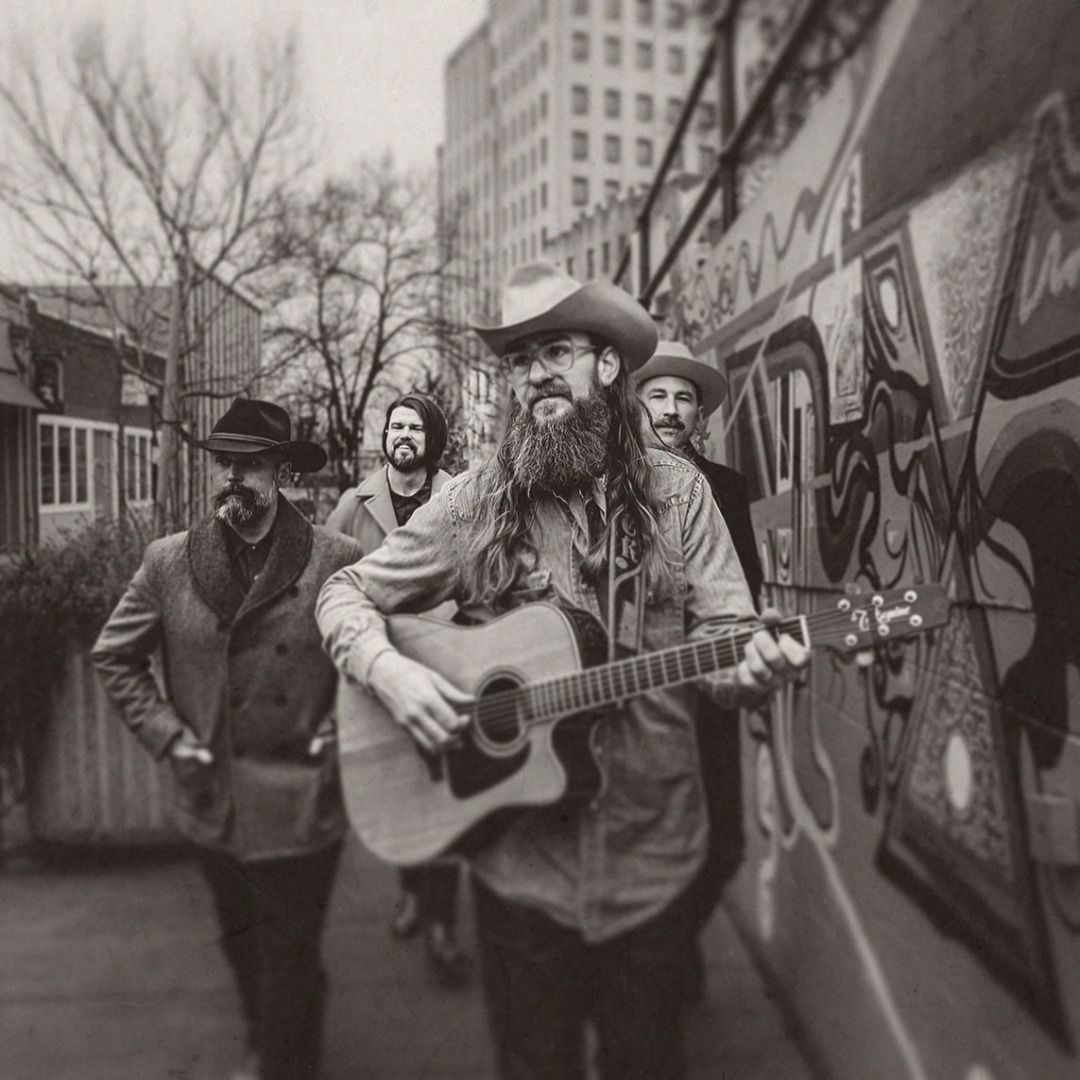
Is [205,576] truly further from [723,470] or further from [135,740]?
[723,470]

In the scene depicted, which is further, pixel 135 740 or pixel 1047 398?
pixel 135 740

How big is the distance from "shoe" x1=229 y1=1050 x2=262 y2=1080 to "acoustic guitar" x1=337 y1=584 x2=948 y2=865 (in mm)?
660

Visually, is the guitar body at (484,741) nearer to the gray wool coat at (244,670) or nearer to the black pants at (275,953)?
the gray wool coat at (244,670)

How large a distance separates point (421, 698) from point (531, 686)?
0.52 feet

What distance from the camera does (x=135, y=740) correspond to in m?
1.71

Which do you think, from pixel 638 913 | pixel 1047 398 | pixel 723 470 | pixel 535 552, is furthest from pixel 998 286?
pixel 638 913

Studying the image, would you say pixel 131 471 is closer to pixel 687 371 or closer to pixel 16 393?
pixel 16 393

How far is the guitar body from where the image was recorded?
4.64ft

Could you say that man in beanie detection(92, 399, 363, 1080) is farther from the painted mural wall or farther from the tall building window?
the tall building window

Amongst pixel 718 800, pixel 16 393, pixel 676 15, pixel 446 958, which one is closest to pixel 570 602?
pixel 718 800

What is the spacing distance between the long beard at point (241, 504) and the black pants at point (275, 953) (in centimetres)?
61

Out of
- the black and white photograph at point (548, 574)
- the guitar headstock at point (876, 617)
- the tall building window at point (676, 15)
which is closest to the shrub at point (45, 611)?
the black and white photograph at point (548, 574)

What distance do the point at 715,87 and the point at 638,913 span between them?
59.9 inches

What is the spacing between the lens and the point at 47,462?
166cm
